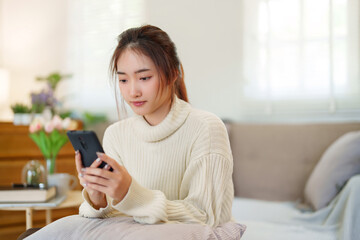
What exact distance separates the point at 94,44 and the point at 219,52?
3.60 ft

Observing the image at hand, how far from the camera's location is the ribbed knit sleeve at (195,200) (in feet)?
3.22

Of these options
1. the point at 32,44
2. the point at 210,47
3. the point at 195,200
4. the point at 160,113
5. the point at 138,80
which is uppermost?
the point at 32,44

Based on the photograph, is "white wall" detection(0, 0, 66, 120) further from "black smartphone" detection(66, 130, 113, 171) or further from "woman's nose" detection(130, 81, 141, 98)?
"black smartphone" detection(66, 130, 113, 171)

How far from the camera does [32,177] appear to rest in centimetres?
204

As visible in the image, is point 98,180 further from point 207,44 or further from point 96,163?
point 207,44

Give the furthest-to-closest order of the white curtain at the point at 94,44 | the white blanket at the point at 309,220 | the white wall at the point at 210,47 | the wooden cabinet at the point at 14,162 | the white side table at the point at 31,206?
the white curtain at the point at 94,44 → the white wall at the point at 210,47 → the wooden cabinet at the point at 14,162 → the white side table at the point at 31,206 → the white blanket at the point at 309,220

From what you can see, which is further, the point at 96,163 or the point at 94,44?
the point at 94,44

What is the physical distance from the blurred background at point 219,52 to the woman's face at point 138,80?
1.68 metres

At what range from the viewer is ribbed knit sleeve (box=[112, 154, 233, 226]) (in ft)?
3.22

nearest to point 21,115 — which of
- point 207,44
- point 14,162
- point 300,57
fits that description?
point 14,162

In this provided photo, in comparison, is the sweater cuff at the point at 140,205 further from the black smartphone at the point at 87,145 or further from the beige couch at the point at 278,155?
the beige couch at the point at 278,155

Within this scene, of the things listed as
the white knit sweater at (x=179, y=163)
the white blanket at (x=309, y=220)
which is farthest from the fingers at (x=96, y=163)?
the white blanket at (x=309, y=220)

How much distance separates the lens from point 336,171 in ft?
6.44

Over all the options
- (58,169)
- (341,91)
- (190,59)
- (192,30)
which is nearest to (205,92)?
(190,59)
